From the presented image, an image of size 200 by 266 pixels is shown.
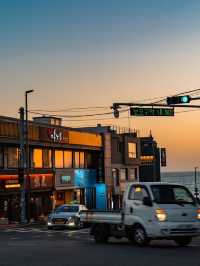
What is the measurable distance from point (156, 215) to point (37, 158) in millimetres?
35764

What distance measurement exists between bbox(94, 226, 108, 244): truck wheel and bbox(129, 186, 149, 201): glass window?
73.1 inches

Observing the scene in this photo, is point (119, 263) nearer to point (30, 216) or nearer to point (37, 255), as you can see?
point (37, 255)

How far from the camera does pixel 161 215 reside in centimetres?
1933

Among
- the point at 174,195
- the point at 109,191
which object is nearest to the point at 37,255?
the point at 174,195

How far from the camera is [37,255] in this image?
17594 mm

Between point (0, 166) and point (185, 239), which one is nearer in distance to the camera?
point (185, 239)

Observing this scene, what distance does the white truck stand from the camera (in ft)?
63.2

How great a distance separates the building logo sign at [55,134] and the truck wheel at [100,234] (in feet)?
106

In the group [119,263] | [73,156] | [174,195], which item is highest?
[73,156]

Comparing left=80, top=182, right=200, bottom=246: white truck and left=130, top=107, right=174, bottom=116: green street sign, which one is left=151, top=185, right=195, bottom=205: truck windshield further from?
left=130, top=107, right=174, bottom=116: green street sign

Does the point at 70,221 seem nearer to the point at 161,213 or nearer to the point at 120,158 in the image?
the point at 161,213

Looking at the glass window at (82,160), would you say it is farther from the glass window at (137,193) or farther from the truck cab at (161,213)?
the truck cab at (161,213)

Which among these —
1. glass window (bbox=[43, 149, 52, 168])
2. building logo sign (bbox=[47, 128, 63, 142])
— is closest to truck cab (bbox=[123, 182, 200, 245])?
building logo sign (bbox=[47, 128, 63, 142])

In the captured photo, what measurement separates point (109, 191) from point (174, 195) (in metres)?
46.4
